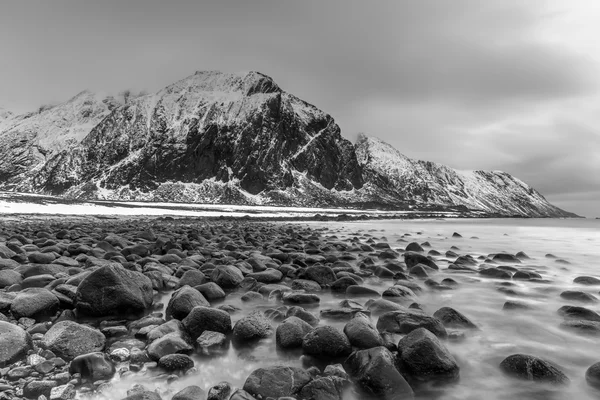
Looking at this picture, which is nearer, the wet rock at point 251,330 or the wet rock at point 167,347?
the wet rock at point 167,347

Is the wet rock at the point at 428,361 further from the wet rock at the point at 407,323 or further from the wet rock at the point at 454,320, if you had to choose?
the wet rock at the point at 454,320

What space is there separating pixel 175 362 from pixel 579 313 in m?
5.60

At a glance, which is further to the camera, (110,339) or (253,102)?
(253,102)

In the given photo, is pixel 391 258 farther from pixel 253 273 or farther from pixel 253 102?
pixel 253 102

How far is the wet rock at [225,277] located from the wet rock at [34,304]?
2593 millimetres

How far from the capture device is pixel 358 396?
3111 millimetres

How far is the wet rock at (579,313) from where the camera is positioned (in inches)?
205

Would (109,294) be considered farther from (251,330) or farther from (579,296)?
(579,296)

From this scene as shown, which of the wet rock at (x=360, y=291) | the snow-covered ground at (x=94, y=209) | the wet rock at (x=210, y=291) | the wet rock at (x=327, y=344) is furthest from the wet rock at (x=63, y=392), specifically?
the snow-covered ground at (x=94, y=209)

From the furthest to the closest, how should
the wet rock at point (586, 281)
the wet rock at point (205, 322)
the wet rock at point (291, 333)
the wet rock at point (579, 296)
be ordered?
the wet rock at point (586, 281) → the wet rock at point (579, 296) → the wet rock at point (205, 322) → the wet rock at point (291, 333)

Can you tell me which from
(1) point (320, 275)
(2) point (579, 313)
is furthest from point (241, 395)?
(2) point (579, 313)

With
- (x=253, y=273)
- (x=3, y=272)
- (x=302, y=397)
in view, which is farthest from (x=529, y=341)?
(x=3, y=272)

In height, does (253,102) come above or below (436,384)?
above

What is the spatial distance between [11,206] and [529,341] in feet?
137
